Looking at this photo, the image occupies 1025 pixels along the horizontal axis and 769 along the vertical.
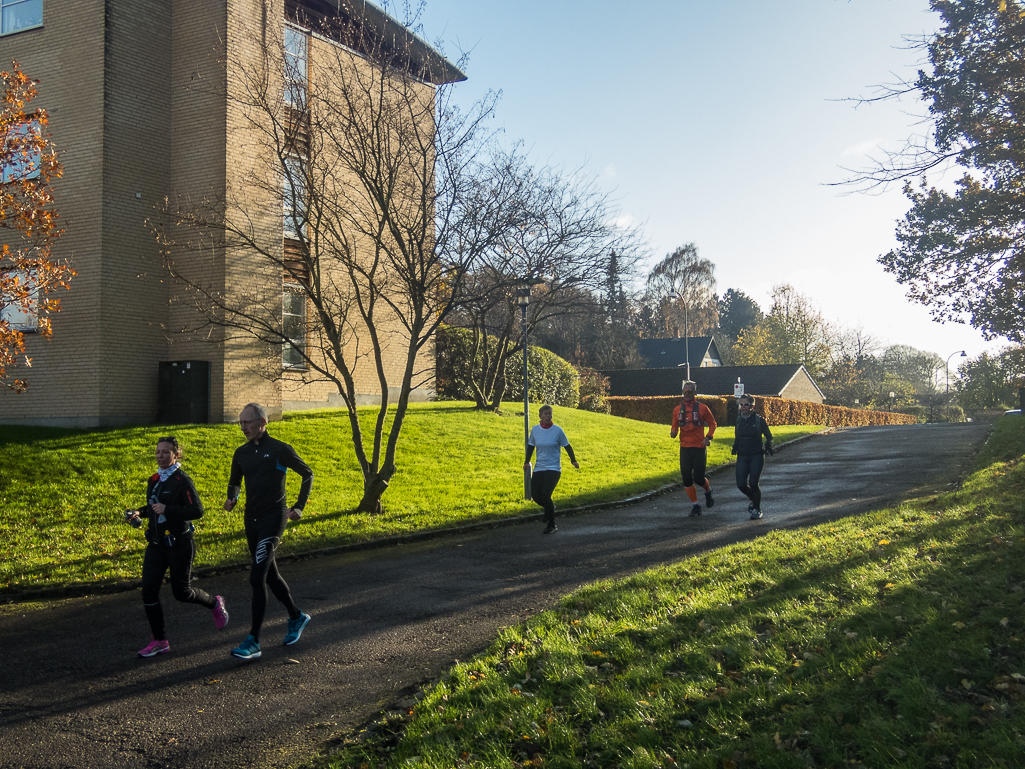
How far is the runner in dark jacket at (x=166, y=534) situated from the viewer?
6.12 metres

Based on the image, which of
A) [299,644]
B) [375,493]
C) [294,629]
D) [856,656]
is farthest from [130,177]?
[856,656]

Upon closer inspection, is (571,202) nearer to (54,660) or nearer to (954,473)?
(954,473)

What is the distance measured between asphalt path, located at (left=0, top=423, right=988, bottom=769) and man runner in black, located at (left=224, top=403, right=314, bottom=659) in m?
0.34

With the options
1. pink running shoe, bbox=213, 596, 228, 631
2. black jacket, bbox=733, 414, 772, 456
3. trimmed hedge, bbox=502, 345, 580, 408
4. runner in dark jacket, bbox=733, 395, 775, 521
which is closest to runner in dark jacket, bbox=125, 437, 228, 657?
pink running shoe, bbox=213, 596, 228, 631

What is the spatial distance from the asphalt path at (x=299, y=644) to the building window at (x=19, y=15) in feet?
57.5

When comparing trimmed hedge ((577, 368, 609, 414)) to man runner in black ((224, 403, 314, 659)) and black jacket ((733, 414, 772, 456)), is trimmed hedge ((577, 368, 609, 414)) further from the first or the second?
man runner in black ((224, 403, 314, 659))

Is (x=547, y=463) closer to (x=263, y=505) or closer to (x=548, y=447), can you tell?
(x=548, y=447)

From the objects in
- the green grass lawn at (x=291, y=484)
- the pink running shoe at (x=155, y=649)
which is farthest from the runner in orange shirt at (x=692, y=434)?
the pink running shoe at (x=155, y=649)

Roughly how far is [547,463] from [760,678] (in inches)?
280

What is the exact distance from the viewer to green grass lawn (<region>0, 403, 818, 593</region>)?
10.0 m

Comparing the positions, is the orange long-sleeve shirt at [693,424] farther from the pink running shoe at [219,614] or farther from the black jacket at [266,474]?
the pink running shoe at [219,614]

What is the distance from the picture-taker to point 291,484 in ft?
46.4

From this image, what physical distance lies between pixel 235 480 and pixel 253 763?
2.60m

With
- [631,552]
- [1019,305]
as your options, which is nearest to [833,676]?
[631,552]
